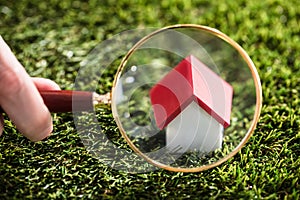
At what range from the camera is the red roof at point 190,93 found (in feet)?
9.32

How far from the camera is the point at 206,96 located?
2.87 m

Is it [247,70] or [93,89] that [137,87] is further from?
[247,70]

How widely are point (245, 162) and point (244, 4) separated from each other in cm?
176

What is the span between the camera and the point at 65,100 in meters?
2.66

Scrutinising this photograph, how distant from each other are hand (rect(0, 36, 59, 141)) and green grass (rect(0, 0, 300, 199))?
1.12 feet

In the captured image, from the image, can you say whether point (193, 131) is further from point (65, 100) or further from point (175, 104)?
point (65, 100)

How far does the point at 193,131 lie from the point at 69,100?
669 millimetres

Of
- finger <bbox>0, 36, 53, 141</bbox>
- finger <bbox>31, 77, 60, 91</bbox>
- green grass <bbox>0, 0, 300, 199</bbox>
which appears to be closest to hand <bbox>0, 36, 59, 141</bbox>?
finger <bbox>0, 36, 53, 141</bbox>

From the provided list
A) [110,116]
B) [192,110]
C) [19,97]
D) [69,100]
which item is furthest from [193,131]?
[19,97]

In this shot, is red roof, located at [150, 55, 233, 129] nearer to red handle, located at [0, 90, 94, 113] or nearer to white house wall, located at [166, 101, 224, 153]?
white house wall, located at [166, 101, 224, 153]

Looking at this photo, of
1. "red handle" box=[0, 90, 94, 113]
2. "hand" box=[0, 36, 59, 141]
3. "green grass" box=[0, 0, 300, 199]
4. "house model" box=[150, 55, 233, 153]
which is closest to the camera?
"hand" box=[0, 36, 59, 141]

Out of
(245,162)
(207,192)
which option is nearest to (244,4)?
(245,162)

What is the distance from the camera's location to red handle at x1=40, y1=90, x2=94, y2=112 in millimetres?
2639

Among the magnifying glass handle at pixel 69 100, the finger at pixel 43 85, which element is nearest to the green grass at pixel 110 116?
the magnifying glass handle at pixel 69 100
